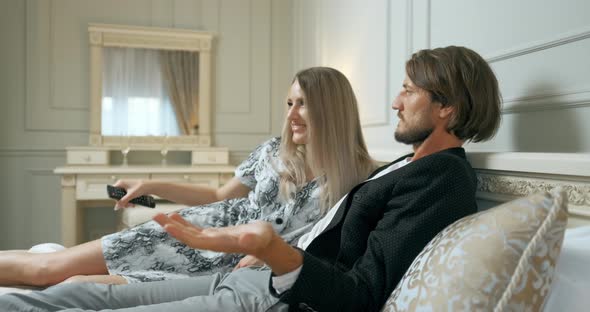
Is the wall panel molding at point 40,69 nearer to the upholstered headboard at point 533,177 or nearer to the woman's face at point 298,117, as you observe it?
the woman's face at point 298,117

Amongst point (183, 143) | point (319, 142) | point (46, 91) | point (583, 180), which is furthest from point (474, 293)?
point (46, 91)

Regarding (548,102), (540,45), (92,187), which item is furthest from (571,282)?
(92,187)

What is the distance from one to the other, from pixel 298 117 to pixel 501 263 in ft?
3.99

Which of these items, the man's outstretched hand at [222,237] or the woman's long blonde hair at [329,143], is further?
the woman's long blonde hair at [329,143]

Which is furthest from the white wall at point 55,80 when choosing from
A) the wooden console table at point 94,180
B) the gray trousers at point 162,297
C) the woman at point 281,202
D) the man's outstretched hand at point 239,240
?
the man's outstretched hand at point 239,240

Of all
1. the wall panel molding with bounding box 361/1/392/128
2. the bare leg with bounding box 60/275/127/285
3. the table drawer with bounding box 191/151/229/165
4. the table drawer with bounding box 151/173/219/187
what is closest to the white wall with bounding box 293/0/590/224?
the wall panel molding with bounding box 361/1/392/128

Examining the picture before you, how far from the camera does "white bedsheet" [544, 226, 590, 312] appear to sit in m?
0.82

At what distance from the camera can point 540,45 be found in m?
1.39

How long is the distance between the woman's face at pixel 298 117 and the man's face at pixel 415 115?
0.53m

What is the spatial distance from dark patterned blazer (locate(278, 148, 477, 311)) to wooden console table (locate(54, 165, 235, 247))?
246 centimetres

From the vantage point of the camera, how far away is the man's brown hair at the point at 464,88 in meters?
1.31

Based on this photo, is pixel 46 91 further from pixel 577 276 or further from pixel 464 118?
pixel 577 276

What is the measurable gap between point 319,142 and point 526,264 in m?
1.12

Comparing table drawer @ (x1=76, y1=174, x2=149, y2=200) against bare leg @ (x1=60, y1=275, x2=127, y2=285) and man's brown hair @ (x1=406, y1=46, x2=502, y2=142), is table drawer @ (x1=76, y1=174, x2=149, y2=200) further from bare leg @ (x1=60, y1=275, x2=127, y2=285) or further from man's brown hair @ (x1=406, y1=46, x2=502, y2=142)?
man's brown hair @ (x1=406, y1=46, x2=502, y2=142)
